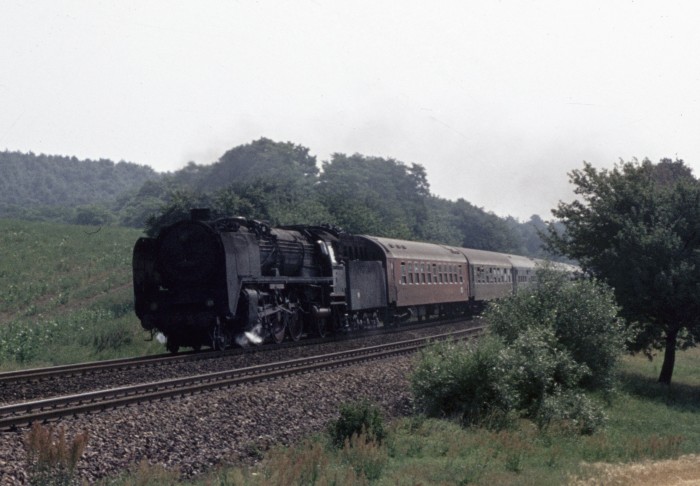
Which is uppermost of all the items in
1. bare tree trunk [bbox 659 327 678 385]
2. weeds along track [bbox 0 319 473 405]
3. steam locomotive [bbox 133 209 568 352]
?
steam locomotive [bbox 133 209 568 352]

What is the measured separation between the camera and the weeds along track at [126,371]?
14.6 meters

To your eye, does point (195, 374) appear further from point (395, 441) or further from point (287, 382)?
point (395, 441)

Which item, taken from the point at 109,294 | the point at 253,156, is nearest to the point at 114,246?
the point at 109,294

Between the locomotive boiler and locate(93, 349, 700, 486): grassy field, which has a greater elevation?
the locomotive boiler

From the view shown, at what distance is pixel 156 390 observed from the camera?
14.3 m

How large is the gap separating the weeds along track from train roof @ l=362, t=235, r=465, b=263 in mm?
8567

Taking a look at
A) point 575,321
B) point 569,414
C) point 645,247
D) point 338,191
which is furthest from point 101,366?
point 338,191

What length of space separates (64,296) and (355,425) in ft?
134

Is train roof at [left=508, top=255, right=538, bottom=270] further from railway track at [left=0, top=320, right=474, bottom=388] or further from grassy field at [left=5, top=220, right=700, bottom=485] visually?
railway track at [left=0, top=320, right=474, bottom=388]

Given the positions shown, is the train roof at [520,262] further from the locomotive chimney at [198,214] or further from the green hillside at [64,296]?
the locomotive chimney at [198,214]

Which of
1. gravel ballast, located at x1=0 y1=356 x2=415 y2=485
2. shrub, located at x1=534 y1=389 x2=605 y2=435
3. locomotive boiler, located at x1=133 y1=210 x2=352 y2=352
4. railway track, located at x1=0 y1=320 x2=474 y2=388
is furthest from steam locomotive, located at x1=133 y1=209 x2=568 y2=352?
shrub, located at x1=534 y1=389 x2=605 y2=435

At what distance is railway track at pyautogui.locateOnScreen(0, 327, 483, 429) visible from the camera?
11547 mm

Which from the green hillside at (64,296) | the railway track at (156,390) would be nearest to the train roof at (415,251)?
the green hillside at (64,296)

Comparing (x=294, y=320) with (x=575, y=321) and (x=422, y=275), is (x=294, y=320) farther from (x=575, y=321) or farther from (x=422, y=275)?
(x=422, y=275)
